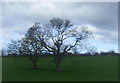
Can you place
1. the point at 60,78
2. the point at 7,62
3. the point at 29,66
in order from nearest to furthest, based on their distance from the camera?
the point at 60,78
the point at 29,66
the point at 7,62

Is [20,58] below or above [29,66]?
above

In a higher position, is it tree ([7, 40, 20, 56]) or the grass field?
tree ([7, 40, 20, 56])

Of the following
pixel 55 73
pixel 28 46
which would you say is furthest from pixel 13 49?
pixel 55 73

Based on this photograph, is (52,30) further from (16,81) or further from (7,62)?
(7,62)

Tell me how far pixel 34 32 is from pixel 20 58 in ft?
23.8

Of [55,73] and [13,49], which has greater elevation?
[13,49]

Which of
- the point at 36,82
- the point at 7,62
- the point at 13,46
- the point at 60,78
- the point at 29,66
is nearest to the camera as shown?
the point at 36,82

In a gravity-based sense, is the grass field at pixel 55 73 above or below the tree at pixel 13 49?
below

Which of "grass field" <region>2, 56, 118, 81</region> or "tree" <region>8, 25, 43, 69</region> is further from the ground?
"tree" <region>8, 25, 43, 69</region>

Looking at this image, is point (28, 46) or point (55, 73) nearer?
point (28, 46)

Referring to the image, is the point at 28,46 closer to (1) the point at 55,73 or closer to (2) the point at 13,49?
(2) the point at 13,49

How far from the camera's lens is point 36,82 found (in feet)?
116

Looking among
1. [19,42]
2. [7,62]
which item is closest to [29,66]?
[7,62]

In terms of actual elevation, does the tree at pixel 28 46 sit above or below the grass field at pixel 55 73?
above
